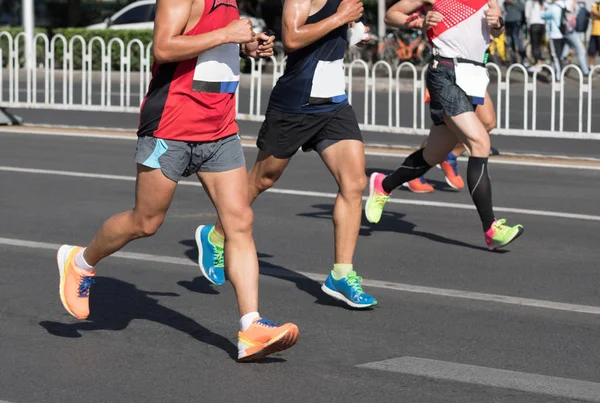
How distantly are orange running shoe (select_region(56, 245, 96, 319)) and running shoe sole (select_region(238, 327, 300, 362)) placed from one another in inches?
37.7

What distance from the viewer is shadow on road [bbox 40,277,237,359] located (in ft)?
20.8

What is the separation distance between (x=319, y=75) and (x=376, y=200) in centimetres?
234

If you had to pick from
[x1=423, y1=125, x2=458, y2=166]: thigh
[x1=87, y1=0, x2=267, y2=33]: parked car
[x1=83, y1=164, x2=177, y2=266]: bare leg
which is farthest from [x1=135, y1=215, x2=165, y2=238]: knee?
[x1=87, y1=0, x2=267, y2=33]: parked car

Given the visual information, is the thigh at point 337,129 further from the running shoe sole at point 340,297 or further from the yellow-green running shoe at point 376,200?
the yellow-green running shoe at point 376,200

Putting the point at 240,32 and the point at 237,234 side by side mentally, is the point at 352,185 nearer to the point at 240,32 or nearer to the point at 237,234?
the point at 237,234

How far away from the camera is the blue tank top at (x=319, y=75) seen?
7.19m

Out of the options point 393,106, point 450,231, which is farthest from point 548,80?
point 450,231

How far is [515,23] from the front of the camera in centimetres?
2616

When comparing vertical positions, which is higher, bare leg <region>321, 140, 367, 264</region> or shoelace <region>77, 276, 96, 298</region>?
bare leg <region>321, 140, 367, 264</region>

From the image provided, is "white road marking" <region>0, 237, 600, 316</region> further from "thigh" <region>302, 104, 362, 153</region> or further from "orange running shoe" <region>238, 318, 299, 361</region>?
"orange running shoe" <region>238, 318, 299, 361</region>

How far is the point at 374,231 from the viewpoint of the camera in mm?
9398

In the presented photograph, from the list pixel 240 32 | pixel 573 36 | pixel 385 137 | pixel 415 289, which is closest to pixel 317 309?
pixel 415 289

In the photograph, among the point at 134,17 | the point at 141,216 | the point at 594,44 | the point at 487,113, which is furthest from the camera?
the point at 134,17

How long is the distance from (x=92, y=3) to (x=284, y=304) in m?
41.1
